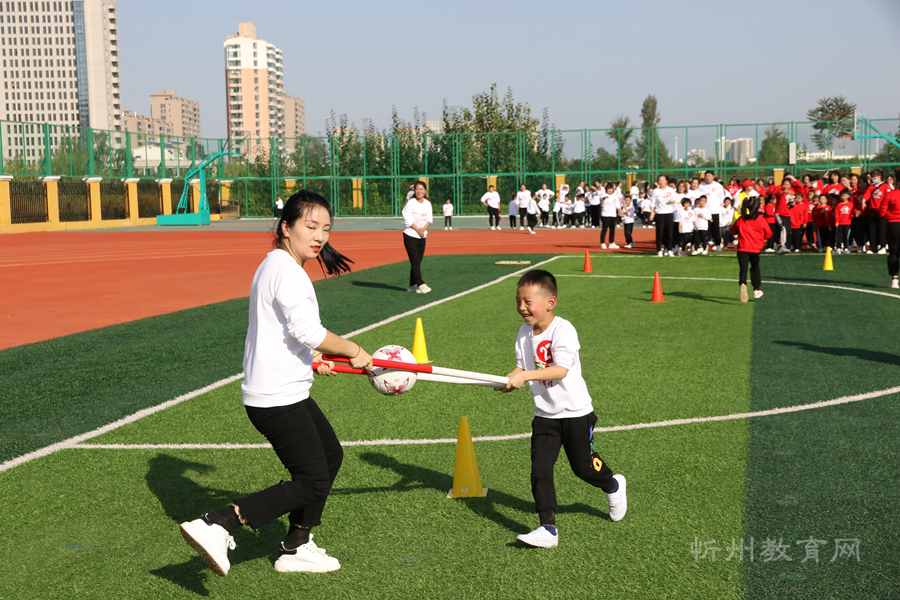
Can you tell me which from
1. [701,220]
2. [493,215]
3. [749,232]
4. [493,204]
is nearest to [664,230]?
[701,220]

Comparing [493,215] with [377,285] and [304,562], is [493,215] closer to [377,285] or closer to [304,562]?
[377,285]

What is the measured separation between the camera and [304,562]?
13.5 feet

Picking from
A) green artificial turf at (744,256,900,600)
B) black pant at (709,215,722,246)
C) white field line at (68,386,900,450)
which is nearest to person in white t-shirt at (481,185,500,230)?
black pant at (709,215,722,246)

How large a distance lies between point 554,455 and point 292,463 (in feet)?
4.53

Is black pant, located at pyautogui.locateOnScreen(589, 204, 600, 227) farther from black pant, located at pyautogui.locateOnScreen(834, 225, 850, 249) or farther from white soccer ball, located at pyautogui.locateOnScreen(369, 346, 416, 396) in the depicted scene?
white soccer ball, located at pyautogui.locateOnScreen(369, 346, 416, 396)

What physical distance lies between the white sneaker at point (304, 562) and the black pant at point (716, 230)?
21461 mm

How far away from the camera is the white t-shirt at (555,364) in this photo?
4355 mm

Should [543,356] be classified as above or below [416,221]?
below

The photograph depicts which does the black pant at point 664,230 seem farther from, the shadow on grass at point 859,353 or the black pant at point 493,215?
the black pant at point 493,215

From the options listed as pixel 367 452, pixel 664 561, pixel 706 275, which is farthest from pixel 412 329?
pixel 706 275

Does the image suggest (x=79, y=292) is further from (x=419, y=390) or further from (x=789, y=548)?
(x=789, y=548)

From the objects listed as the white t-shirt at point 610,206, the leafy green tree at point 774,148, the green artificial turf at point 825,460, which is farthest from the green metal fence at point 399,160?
the green artificial turf at point 825,460

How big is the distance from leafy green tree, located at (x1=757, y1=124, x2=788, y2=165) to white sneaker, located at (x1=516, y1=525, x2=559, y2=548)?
4563cm

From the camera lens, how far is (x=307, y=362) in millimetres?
3955
